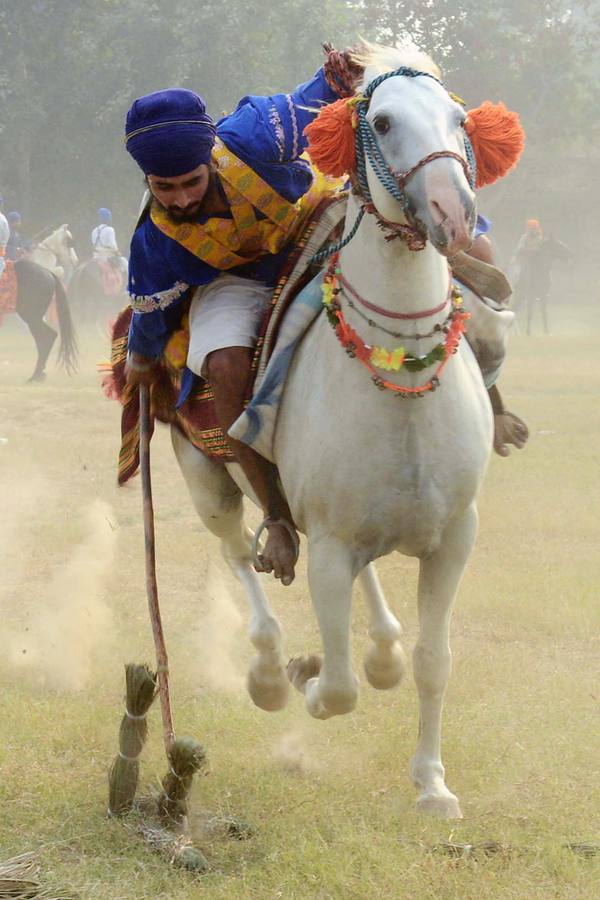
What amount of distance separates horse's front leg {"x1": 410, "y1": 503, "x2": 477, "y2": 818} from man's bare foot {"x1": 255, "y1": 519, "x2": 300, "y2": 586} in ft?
1.32

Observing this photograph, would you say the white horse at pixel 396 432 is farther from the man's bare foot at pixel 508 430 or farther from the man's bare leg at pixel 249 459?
the man's bare foot at pixel 508 430

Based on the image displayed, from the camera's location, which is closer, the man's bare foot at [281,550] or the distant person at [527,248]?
the man's bare foot at [281,550]

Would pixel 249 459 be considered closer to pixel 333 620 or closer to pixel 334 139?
pixel 333 620

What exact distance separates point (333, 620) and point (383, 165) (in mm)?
1364

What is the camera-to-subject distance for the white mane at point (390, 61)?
3576 mm

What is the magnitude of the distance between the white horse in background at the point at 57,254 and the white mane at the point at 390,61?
66.3ft

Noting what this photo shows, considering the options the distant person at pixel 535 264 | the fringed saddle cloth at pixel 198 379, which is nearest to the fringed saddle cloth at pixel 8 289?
the distant person at pixel 535 264

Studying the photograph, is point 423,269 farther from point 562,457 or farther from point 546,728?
point 562,457

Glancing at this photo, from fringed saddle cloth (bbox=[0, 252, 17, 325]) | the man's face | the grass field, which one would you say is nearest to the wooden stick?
the grass field

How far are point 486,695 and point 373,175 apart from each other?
8.74 ft

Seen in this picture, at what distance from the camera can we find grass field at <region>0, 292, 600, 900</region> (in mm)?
3770

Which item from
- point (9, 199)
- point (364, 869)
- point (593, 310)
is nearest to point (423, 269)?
point (364, 869)

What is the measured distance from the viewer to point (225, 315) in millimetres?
4285

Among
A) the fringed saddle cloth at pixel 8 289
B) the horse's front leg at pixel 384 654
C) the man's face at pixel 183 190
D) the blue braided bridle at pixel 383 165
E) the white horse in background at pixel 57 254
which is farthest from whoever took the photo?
the white horse in background at pixel 57 254
